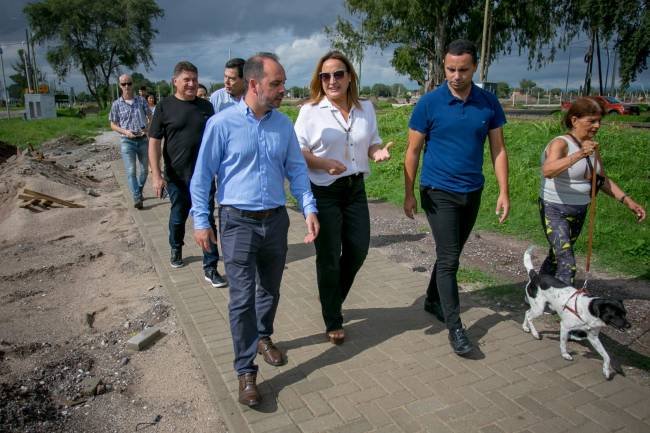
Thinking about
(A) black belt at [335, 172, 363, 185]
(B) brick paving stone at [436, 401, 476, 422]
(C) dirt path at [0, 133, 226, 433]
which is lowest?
(C) dirt path at [0, 133, 226, 433]

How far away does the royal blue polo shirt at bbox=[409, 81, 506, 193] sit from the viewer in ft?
12.0

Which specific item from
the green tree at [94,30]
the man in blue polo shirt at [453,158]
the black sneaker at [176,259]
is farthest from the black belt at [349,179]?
the green tree at [94,30]

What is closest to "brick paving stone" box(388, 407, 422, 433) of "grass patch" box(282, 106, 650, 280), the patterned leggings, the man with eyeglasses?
the patterned leggings

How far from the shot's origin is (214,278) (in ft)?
17.4

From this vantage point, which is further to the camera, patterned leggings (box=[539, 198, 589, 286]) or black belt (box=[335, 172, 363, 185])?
patterned leggings (box=[539, 198, 589, 286])

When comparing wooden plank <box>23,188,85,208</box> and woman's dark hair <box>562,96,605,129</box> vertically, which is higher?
woman's dark hair <box>562,96,605,129</box>

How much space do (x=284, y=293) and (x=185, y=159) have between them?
167cm

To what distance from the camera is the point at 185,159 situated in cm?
523

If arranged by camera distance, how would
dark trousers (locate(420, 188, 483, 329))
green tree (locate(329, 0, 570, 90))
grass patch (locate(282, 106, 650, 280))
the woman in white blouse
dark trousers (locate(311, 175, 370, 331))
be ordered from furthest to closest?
1. green tree (locate(329, 0, 570, 90))
2. grass patch (locate(282, 106, 650, 280))
3. dark trousers (locate(420, 188, 483, 329))
4. dark trousers (locate(311, 175, 370, 331))
5. the woman in white blouse

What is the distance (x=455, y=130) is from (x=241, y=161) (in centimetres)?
154

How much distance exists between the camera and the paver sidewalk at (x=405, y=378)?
9.91ft

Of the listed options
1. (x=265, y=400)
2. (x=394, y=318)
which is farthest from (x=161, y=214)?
(x=265, y=400)

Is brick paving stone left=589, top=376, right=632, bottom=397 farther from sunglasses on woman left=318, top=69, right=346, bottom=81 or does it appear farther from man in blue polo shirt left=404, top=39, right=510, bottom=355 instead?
sunglasses on woman left=318, top=69, right=346, bottom=81

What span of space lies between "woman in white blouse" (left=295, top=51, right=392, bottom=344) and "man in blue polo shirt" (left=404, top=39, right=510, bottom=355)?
39 cm
